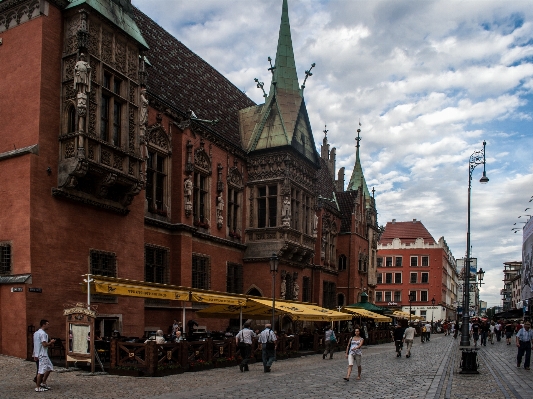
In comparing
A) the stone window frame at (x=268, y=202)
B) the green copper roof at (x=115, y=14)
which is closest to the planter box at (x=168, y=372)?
the green copper roof at (x=115, y=14)

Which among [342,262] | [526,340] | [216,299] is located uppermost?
[342,262]

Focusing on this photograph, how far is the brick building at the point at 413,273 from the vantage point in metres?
Result: 92.1

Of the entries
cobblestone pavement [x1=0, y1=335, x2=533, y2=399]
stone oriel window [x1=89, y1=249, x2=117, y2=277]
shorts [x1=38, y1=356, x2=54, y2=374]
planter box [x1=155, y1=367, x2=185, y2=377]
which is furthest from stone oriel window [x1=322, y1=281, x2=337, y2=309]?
shorts [x1=38, y1=356, x2=54, y2=374]

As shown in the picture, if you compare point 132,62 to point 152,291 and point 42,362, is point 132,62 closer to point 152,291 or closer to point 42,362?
point 152,291

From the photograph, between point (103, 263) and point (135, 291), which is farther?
point (103, 263)

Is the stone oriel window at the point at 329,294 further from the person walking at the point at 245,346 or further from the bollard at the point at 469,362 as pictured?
the person walking at the point at 245,346

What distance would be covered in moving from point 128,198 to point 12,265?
196 inches

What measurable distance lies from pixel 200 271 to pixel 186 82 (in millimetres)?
9604

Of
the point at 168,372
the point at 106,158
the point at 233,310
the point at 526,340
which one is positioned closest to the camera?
the point at 168,372

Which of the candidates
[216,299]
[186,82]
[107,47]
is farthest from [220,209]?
[107,47]

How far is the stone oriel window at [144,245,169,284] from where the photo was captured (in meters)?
25.7

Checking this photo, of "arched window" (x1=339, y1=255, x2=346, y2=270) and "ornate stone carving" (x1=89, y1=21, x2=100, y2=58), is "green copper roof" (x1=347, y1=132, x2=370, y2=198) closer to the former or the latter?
"arched window" (x1=339, y1=255, x2=346, y2=270)

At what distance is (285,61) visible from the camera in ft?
120

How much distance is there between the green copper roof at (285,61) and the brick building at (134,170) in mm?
75
